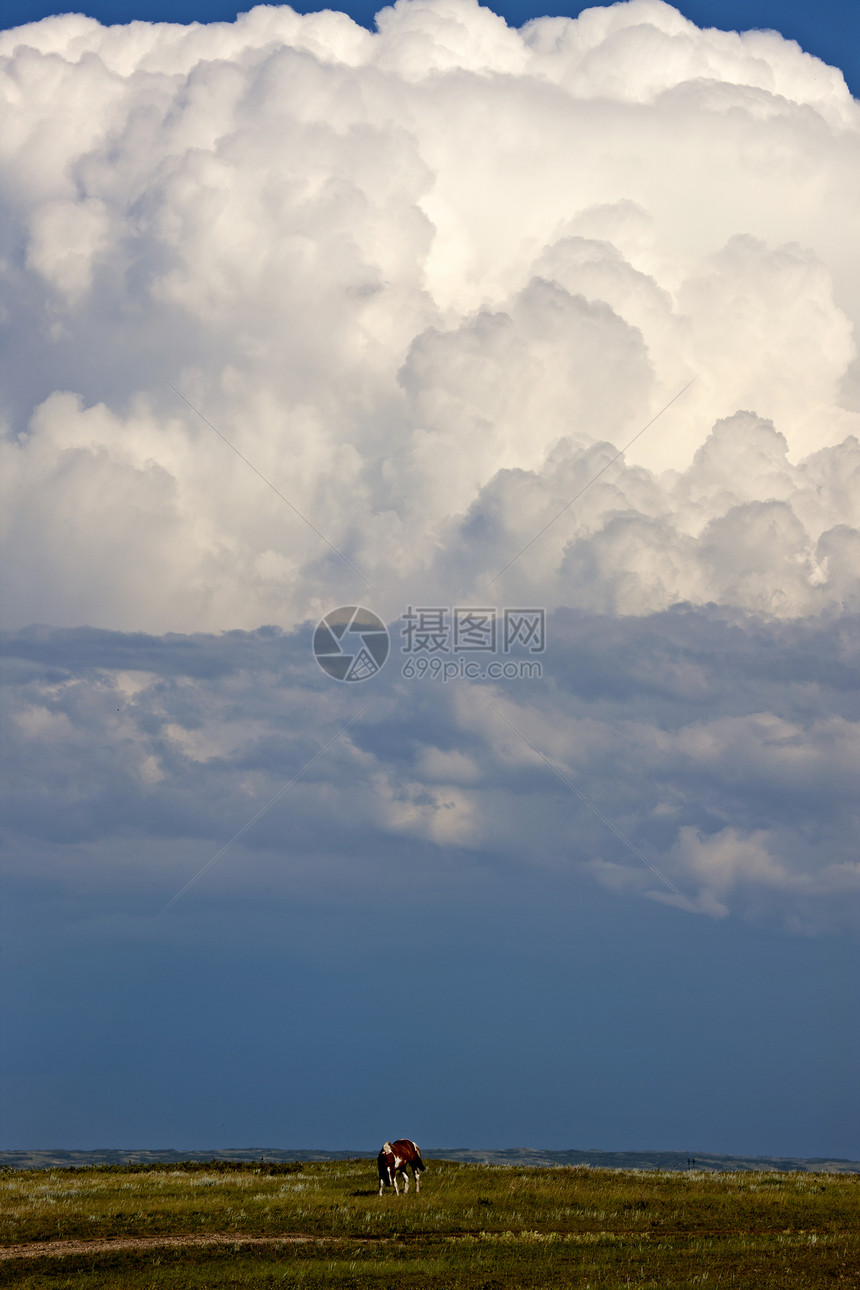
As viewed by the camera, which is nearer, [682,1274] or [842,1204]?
[682,1274]

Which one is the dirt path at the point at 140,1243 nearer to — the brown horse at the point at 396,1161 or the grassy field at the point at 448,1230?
the grassy field at the point at 448,1230

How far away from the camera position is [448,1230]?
112ft

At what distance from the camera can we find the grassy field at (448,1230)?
27375 millimetres

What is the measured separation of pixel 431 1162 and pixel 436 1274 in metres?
23.6

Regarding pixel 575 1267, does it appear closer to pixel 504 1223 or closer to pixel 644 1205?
pixel 504 1223

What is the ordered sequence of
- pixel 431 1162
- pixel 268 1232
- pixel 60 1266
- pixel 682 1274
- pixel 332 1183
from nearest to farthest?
pixel 682 1274
pixel 60 1266
pixel 268 1232
pixel 332 1183
pixel 431 1162

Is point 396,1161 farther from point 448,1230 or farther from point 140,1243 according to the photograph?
point 140,1243

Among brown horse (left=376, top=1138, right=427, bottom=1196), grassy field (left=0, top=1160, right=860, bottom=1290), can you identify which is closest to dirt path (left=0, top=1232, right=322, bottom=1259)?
grassy field (left=0, top=1160, right=860, bottom=1290)

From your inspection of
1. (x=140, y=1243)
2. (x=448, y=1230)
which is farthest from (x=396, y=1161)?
(x=140, y=1243)

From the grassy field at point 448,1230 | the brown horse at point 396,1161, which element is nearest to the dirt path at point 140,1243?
the grassy field at point 448,1230

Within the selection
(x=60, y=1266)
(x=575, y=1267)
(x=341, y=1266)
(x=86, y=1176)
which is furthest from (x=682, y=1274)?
(x=86, y=1176)

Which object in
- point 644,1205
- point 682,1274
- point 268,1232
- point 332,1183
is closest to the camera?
point 682,1274

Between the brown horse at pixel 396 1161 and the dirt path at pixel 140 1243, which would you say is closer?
the dirt path at pixel 140 1243

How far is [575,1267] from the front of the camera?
91.3 ft
